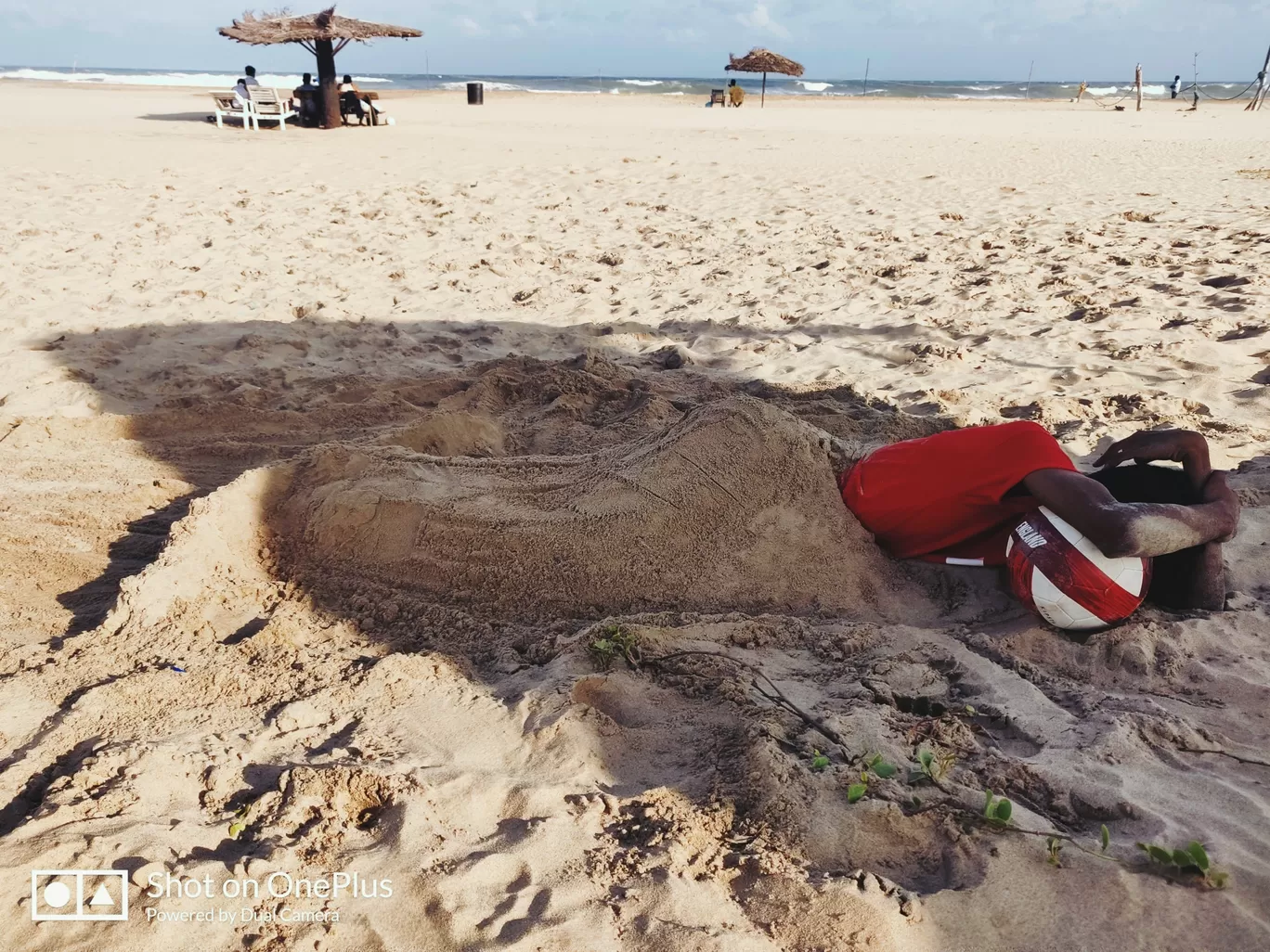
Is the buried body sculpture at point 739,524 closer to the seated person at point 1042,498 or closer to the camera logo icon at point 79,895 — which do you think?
the seated person at point 1042,498

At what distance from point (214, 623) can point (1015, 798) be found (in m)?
2.13

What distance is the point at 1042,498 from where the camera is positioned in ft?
8.10

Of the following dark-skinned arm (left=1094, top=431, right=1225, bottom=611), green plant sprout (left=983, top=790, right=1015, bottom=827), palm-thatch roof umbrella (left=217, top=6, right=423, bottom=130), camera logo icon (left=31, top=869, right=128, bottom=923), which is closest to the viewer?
camera logo icon (left=31, top=869, right=128, bottom=923)

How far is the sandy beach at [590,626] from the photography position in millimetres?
1601

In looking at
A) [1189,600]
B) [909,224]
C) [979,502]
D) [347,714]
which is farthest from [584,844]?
[909,224]

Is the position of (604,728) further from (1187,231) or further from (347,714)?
(1187,231)

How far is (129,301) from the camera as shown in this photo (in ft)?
18.5

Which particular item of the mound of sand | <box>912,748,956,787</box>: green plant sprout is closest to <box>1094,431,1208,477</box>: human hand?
the mound of sand

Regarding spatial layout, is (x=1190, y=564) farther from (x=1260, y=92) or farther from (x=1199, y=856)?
(x=1260, y=92)

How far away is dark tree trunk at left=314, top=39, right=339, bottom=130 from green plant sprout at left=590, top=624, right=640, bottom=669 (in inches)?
633

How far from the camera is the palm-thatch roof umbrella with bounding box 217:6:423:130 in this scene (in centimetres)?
1523

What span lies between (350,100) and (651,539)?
16.5 metres

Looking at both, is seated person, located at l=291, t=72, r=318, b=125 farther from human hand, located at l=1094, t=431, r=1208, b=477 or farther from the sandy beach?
human hand, located at l=1094, t=431, r=1208, b=477

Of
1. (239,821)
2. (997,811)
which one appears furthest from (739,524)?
(239,821)
